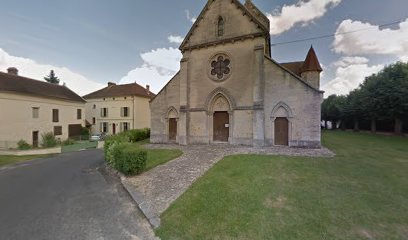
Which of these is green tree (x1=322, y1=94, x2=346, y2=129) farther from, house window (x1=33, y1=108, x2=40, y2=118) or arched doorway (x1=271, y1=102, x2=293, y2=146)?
house window (x1=33, y1=108, x2=40, y2=118)

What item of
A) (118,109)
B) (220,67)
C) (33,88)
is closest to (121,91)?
(118,109)

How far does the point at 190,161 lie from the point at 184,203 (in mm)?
5087

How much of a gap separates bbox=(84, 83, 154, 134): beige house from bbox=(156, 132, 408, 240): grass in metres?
28.9

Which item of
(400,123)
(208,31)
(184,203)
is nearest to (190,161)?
(184,203)

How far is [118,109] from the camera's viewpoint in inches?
1366

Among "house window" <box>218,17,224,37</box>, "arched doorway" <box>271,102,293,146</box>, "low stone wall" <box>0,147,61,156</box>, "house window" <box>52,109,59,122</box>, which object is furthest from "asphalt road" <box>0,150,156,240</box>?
"house window" <box>52,109,59,122</box>

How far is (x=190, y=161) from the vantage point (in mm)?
10742

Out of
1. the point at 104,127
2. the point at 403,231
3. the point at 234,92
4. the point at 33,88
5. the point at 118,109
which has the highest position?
the point at 33,88

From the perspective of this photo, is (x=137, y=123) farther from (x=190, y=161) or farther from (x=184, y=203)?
(x=184, y=203)

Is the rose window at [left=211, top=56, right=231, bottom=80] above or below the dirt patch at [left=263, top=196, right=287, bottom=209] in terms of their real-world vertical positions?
above

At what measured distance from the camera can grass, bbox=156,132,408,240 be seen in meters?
4.26

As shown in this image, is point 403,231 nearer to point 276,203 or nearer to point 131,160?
point 276,203

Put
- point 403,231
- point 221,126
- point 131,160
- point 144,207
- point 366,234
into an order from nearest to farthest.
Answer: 1. point 366,234
2. point 403,231
3. point 144,207
4. point 131,160
5. point 221,126

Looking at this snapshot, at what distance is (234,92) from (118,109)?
83.4 feet
